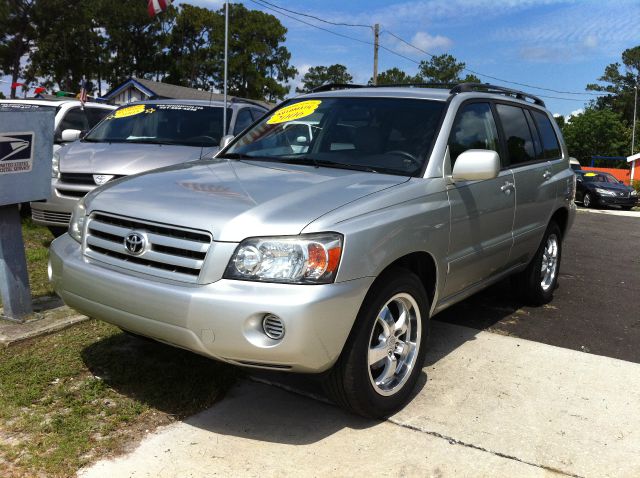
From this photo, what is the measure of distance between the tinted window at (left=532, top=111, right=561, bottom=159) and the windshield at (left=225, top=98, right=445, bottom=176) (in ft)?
6.11

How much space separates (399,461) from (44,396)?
6.49 ft

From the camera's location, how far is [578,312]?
5.57 metres

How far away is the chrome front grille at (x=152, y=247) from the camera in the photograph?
285 centimetres

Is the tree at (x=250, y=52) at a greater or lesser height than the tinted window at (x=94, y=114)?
→ greater

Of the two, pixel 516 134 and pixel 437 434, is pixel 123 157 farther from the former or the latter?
pixel 437 434

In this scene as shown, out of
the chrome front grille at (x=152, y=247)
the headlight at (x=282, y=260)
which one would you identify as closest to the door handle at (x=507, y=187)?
the headlight at (x=282, y=260)

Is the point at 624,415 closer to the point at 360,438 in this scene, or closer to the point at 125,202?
the point at 360,438

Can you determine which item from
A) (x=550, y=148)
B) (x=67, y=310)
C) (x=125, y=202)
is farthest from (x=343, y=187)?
(x=550, y=148)

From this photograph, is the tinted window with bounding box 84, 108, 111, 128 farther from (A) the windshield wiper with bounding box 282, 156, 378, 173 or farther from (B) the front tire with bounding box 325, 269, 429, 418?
(B) the front tire with bounding box 325, 269, 429, 418

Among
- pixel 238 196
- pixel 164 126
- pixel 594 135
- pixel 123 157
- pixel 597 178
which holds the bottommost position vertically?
pixel 597 178

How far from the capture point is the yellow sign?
7559 mm

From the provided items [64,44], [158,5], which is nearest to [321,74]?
[64,44]

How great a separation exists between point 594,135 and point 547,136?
195 ft

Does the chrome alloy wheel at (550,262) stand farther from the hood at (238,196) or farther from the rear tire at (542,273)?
the hood at (238,196)
